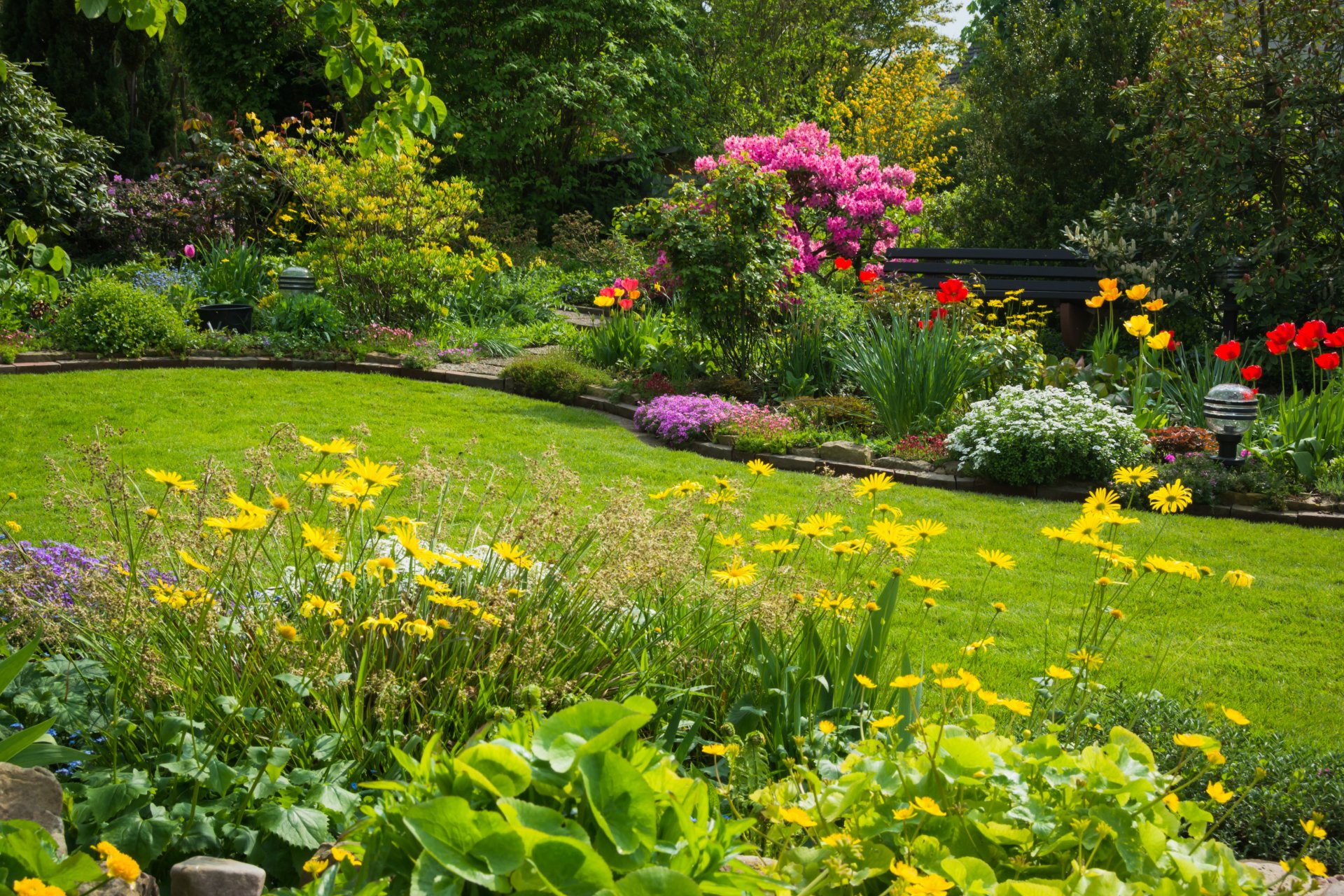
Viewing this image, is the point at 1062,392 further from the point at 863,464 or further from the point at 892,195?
the point at 892,195

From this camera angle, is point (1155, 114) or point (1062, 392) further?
point (1155, 114)

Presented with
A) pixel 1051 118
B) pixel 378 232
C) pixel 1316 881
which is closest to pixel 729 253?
pixel 378 232

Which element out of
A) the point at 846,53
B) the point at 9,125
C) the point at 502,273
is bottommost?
the point at 502,273

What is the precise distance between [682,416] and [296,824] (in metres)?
5.87

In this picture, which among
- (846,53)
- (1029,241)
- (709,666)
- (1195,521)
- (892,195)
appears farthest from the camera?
(846,53)

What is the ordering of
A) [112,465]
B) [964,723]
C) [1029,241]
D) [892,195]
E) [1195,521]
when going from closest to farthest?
1. [964,723]
2. [112,465]
3. [1195,521]
4. [892,195]
5. [1029,241]

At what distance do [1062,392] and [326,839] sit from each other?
620 centimetres

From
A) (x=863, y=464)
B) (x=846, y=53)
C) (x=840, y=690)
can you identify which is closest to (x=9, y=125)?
(x=863, y=464)

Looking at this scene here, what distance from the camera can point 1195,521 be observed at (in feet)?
20.3

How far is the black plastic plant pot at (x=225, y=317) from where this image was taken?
34.4ft

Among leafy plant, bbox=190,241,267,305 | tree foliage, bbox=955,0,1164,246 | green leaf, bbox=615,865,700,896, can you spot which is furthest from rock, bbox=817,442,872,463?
tree foliage, bbox=955,0,1164,246

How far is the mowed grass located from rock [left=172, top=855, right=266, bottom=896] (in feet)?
3.41

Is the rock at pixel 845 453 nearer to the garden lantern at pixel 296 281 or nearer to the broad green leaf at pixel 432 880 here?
the broad green leaf at pixel 432 880

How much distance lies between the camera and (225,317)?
34.6ft
